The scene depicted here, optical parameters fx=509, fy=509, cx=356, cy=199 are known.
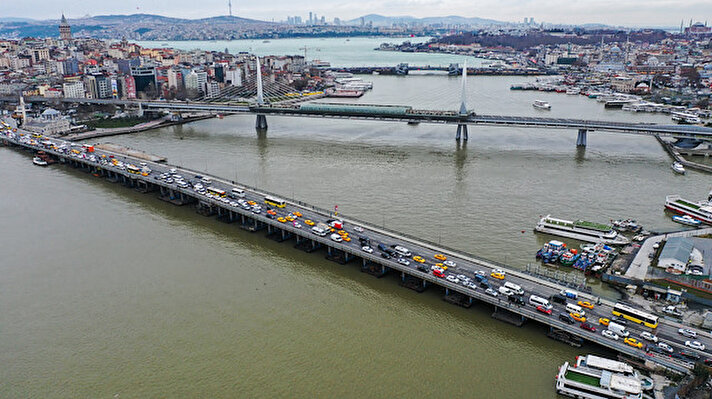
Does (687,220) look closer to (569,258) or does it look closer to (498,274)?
(569,258)

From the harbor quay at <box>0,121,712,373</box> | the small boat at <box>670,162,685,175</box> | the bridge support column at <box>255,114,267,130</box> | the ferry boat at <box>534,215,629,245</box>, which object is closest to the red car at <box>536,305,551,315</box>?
the harbor quay at <box>0,121,712,373</box>

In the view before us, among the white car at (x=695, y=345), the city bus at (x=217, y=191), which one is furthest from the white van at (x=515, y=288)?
the city bus at (x=217, y=191)

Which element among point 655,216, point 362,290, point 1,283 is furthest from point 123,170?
point 655,216

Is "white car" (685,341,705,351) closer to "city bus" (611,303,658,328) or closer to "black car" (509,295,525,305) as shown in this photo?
"city bus" (611,303,658,328)

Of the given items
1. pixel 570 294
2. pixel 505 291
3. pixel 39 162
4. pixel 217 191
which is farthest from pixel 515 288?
pixel 39 162

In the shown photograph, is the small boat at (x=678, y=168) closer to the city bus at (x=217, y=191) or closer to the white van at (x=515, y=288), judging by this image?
the white van at (x=515, y=288)
